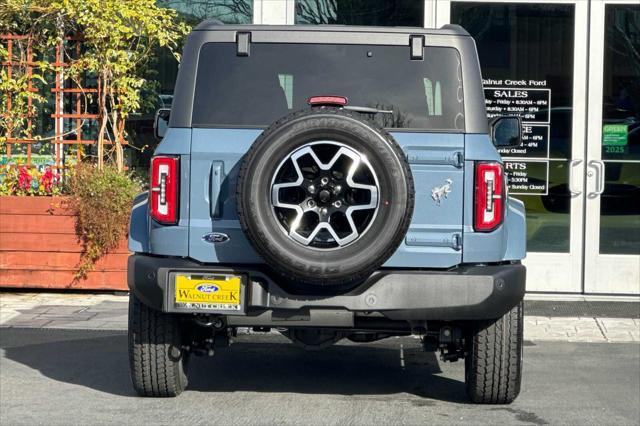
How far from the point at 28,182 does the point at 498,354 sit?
240 inches

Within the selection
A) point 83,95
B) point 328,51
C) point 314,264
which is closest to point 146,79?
point 83,95

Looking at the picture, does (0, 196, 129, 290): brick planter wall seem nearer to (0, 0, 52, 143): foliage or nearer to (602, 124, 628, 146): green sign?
(0, 0, 52, 143): foliage

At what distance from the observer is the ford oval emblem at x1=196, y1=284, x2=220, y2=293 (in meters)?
6.32

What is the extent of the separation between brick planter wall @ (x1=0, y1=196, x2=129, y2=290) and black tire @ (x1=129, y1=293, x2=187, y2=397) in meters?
4.20

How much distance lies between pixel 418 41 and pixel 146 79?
6204 millimetres

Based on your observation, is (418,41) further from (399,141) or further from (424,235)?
(424,235)

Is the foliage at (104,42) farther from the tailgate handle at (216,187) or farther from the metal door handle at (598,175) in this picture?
the tailgate handle at (216,187)

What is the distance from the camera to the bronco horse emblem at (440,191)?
6.44m

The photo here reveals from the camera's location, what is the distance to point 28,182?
1154cm

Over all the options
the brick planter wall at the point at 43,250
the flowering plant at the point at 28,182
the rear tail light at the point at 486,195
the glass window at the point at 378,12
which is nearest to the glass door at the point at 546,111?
the glass window at the point at 378,12

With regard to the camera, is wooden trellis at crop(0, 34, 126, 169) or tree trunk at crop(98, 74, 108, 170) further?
wooden trellis at crop(0, 34, 126, 169)

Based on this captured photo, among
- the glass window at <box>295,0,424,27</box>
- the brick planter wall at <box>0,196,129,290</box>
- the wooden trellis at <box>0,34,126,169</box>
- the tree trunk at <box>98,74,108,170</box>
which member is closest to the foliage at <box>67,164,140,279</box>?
the brick planter wall at <box>0,196,129,290</box>

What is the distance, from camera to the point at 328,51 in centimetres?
669

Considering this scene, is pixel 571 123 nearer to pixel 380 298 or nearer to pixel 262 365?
pixel 262 365
